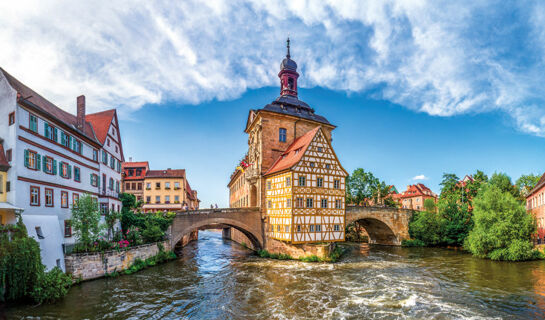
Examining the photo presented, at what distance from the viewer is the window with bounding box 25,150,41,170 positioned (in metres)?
15.7

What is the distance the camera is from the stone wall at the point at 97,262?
16727 mm

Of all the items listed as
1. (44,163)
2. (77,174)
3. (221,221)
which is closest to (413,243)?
(221,221)

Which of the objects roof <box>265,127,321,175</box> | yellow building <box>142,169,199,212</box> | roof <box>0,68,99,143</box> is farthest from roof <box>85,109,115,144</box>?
yellow building <box>142,169,199,212</box>

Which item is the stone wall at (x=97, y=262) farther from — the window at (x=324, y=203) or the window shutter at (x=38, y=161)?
the window at (x=324, y=203)

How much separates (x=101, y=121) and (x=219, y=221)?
12744 mm

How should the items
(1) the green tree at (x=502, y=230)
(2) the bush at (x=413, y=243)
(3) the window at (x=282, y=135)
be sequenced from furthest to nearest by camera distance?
(2) the bush at (x=413, y=243) < (3) the window at (x=282, y=135) < (1) the green tree at (x=502, y=230)

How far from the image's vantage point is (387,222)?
38250 mm

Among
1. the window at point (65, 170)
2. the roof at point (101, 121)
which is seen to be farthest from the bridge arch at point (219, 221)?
the window at point (65, 170)

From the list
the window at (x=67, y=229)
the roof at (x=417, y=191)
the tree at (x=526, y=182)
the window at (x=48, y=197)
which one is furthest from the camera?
the roof at (x=417, y=191)

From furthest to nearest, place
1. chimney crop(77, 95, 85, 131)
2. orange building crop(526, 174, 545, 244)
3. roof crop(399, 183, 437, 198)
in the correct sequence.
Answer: roof crop(399, 183, 437, 198) → orange building crop(526, 174, 545, 244) → chimney crop(77, 95, 85, 131)

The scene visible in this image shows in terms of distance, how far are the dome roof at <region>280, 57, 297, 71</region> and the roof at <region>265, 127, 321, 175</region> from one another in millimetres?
9177

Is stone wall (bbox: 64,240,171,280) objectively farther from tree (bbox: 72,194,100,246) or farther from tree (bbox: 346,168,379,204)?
tree (bbox: 346,168,379,204)

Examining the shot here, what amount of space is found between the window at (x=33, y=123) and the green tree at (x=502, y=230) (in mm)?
32991

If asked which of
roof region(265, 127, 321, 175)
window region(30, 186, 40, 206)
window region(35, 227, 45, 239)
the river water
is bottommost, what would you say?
the river water
